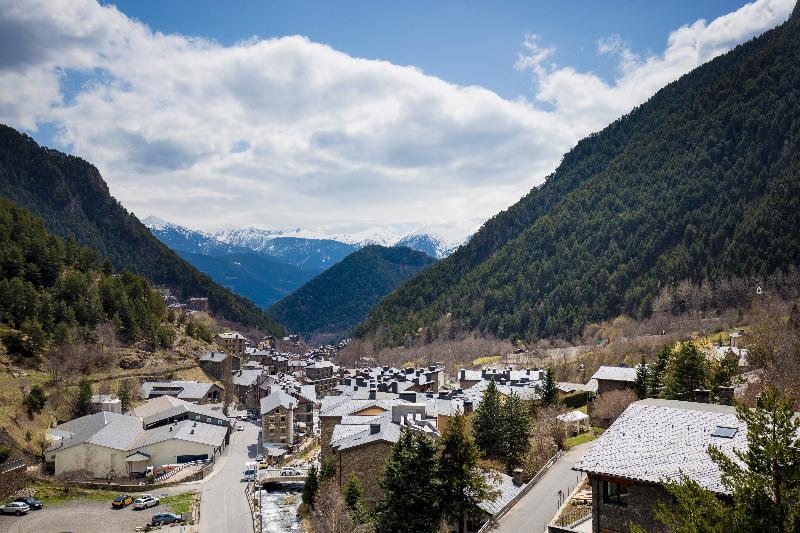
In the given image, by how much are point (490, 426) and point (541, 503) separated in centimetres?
1435

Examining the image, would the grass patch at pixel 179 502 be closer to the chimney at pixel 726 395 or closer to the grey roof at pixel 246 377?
the chimney at pixel 726 395

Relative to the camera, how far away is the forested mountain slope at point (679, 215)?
12769 centimetres

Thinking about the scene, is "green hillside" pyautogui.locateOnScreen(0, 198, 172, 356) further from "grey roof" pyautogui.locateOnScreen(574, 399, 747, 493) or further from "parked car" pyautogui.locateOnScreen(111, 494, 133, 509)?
"grey roof" pyautogui.locateOnScreen(574, 399, 747, 493)

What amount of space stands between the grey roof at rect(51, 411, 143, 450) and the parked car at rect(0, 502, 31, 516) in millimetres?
12842

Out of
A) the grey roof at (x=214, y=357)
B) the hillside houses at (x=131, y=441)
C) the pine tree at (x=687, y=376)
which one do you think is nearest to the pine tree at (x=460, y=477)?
the pine tree at (x=687, y=376)

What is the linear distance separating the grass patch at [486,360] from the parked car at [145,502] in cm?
9551

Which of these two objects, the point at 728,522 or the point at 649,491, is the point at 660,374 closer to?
the point at 649,491

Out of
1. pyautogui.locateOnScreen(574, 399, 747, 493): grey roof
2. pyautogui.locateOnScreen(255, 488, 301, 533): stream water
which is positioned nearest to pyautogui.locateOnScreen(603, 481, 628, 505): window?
pyautogui.locateOnScreen(574, 399, 747, 493): grey roof

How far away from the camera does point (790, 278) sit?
351ft

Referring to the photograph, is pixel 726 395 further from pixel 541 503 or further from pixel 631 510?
pixel 541 503

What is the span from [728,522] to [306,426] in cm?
8370

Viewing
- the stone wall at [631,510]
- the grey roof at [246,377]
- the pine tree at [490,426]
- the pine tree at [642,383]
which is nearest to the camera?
the stone wall at [631,510]

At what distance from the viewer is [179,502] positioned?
56250 millimetres

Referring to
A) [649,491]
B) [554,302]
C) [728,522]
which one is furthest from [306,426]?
[554,302]
